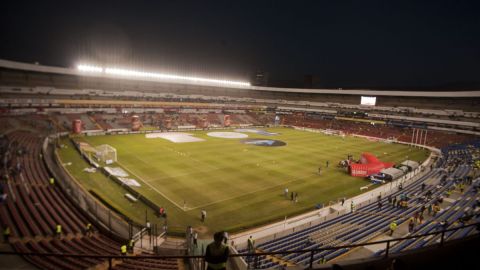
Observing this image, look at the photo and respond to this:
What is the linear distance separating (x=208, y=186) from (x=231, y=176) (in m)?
4.19

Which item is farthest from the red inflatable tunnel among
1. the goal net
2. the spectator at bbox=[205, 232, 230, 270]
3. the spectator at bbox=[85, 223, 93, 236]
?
the spectator at bbox=[205, 232, 230, 270]

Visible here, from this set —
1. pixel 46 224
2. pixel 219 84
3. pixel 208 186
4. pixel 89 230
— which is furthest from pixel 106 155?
pixel 219 84

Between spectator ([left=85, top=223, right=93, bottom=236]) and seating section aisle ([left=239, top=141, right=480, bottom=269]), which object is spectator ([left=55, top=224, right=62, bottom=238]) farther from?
seating section aisle ([left=239, top=141, right=480, bottom=269])

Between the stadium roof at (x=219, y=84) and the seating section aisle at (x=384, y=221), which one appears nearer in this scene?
the seating section aisle at (x=384, y=221)

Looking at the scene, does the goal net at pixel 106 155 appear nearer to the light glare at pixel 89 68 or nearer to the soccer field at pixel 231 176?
the soccer field at pixel 231 176

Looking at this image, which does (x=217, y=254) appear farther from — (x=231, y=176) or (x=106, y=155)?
(x=106, y=155)

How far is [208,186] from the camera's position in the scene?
27.7 metres

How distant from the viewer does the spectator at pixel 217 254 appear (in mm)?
5230

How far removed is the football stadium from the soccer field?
0.70ft

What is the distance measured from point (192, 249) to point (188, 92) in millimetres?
83028

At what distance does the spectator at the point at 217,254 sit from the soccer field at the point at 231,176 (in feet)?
49.4

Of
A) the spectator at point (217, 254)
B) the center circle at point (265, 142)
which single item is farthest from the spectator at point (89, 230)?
the center circle at point (265, 142)

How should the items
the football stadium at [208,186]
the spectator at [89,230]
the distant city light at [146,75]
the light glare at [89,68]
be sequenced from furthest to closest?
the distant city light at [146,75] → the light glare at [89,68] → the spectator at [89,230] → the football stadium at [208,186]

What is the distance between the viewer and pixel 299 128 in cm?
8212
